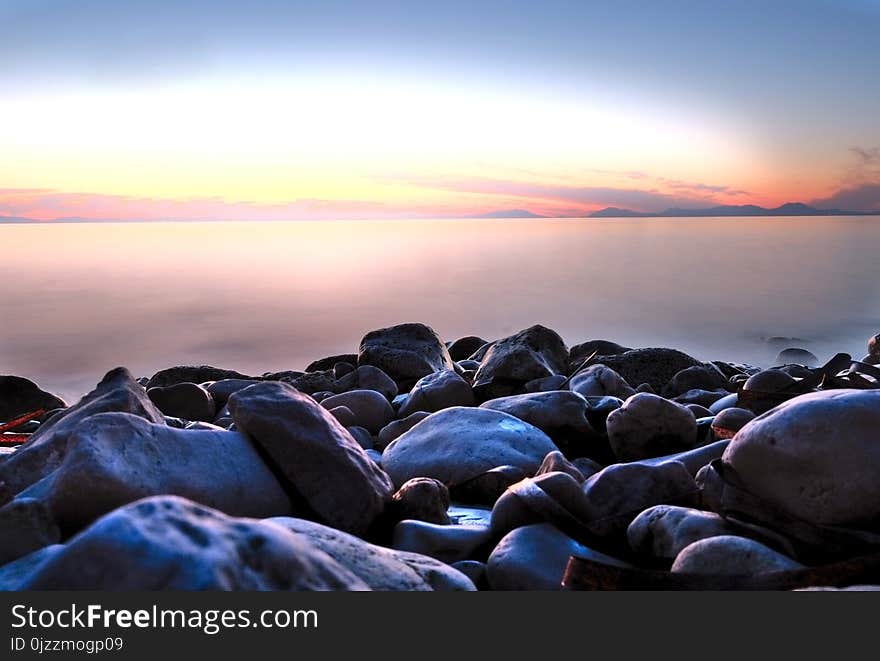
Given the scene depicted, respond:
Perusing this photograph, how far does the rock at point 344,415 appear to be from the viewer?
14.7ft

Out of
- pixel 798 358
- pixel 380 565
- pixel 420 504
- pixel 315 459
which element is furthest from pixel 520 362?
pixel 798 358

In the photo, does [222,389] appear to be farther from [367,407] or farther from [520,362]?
[520,362]

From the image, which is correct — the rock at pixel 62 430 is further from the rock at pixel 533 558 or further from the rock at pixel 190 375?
the rock at pixel 190 375

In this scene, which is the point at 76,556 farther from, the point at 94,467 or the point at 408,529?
the point at 408,529

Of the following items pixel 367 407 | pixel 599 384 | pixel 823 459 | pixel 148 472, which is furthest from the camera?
pixel 599 384

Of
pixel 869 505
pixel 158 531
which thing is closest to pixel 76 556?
pixel 158 531

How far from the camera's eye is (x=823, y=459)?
228 cm

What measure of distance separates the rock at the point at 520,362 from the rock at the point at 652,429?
6.02ft

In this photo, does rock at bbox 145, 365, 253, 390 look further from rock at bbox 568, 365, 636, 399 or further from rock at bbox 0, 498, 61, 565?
rock at bbox 0, 498, 61, 565

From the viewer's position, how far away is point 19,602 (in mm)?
1521

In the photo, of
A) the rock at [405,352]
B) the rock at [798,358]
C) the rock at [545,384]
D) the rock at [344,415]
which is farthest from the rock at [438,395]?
the rock at [798,358]

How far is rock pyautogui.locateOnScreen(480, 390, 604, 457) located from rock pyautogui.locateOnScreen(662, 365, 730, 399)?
175 cm

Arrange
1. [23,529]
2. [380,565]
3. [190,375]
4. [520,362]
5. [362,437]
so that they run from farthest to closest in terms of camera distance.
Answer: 1. [190,375]
2. [520,362]
3. [362,437]
4. [23,529]
5. [380,565]

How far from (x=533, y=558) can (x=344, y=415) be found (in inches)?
95.4
